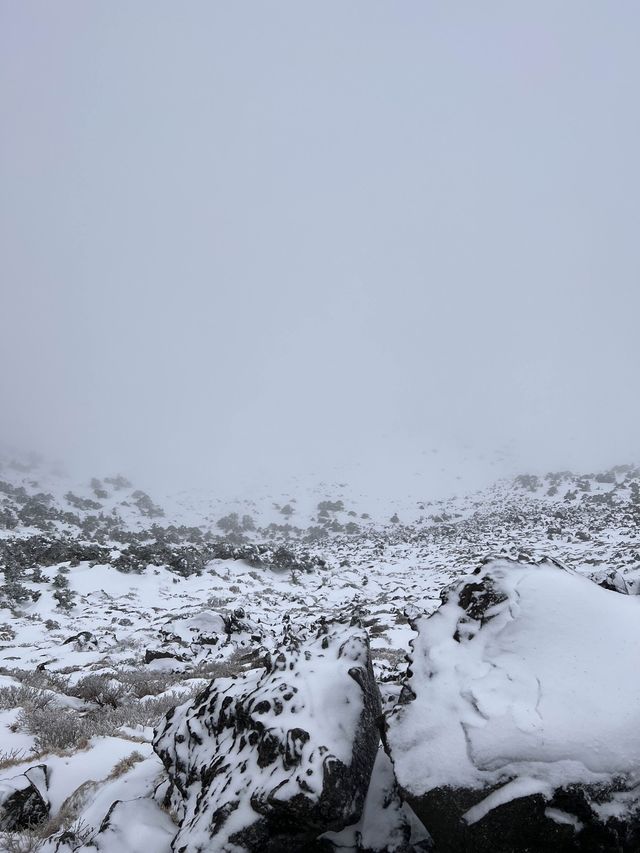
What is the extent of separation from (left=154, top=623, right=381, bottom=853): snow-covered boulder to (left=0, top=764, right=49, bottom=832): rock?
3.35ft

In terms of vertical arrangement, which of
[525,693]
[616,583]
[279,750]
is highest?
[616,583]

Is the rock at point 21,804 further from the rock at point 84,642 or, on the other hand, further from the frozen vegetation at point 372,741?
the rock at point 84,642

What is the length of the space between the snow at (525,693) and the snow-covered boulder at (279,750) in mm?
445

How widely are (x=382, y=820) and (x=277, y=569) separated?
20.2 m

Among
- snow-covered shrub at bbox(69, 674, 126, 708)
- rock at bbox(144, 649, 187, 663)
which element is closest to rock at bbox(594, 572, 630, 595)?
snow-covered shrub at bbox(69, 674, 126, 708)

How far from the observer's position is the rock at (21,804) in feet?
12.3

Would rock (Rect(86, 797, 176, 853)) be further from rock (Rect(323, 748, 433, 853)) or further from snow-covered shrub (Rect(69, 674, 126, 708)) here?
snow-covered shrub (Rect(69, 674, 126, 708))

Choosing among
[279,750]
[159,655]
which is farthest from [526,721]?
[159,655]

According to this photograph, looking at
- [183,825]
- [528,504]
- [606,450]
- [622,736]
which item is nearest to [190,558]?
[183,825]

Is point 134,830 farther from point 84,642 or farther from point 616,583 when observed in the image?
point 84,642

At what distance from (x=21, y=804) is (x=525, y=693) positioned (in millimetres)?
4379

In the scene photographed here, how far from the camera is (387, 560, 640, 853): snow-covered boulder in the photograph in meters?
2.61

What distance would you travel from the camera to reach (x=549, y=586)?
3912 millimetres

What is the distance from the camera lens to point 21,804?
3.87 m
